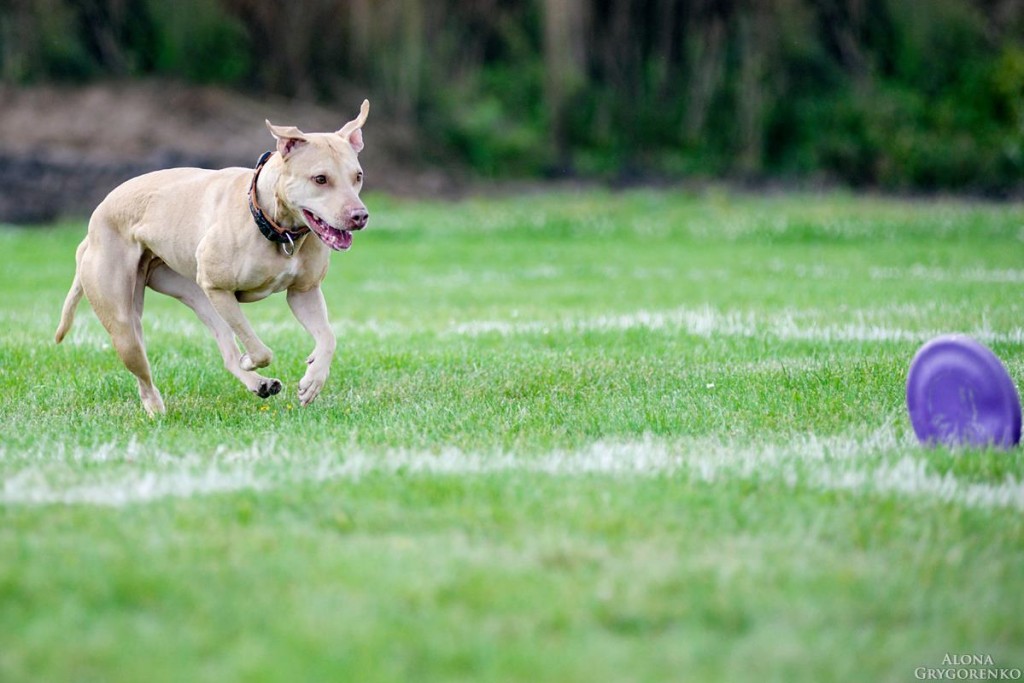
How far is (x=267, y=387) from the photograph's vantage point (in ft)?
21.1

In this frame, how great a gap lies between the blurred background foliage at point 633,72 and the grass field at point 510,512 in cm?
2213

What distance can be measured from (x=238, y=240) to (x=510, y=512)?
288 cm

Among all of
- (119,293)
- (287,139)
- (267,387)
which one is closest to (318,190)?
(287,139)

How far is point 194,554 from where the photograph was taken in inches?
141

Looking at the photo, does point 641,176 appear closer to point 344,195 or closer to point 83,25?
point 83,25

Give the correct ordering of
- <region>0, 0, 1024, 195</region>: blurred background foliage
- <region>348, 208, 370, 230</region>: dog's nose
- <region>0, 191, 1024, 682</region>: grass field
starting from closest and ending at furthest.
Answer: <region>0, 191, 1024, 682</region>: grass field < <region>348, 208, 370, 230</region>: dog's nose < <region>0, 0, 1024, 195</region>: blurred background foliage

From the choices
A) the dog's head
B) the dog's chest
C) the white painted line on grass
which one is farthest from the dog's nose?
the white painted line on grass

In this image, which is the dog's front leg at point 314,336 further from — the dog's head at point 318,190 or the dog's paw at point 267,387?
the dog's head at point 318,190

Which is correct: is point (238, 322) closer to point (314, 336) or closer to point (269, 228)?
point (314, 336)

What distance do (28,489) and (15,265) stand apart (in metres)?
12.8

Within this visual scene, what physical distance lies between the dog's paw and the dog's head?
827 mm

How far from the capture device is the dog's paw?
6402 mm

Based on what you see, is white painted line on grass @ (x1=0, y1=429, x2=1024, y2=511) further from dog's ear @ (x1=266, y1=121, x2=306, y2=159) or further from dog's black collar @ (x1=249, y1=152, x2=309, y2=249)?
dog's ear @ (x1=266, y1=121, x2=306, y2=159)

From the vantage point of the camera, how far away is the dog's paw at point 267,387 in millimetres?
6402
